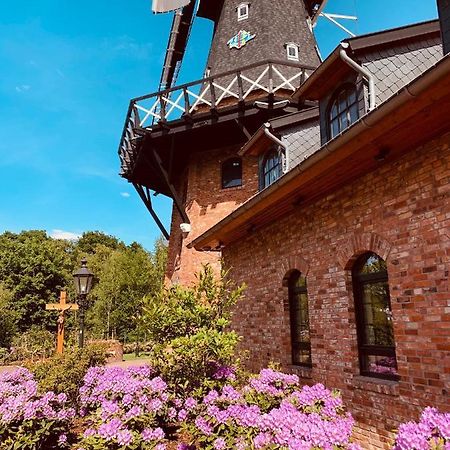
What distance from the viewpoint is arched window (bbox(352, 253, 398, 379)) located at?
497 cm

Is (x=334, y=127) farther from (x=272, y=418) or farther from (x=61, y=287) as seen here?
(x=61, y=287)

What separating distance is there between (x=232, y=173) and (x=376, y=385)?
9.90m

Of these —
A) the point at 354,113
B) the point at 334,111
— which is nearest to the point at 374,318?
the point at 354,113

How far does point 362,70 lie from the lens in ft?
19.9

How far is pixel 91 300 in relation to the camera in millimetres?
30000

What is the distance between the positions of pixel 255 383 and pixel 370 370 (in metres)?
1.54

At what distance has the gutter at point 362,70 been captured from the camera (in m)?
5.91

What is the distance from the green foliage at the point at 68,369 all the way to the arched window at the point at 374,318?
4.59 meters

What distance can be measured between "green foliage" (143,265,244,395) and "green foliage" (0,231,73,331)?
2515cm

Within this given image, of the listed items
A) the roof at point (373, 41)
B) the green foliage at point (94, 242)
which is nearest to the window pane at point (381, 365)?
the roof at point (373, 41)

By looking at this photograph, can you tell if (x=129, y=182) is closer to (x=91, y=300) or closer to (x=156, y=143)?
(x=156, y=143)

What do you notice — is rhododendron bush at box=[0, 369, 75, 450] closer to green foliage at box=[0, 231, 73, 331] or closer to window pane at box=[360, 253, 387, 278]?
window pane at box=[360, 253, 387, 278]

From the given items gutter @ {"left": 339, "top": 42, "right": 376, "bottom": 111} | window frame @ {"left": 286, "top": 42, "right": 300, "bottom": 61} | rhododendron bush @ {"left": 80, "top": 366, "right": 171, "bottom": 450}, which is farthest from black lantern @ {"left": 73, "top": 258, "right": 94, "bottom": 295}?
window frame @ {"left": 286, "top": 42, "right": 300, "bottom": 61}

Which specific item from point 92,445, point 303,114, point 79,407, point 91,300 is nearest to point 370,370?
point 92,445
